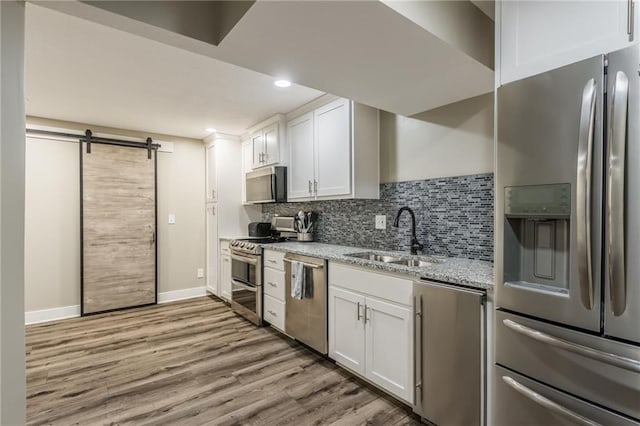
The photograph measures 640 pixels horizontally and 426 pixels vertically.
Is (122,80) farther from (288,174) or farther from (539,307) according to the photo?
(539,307)

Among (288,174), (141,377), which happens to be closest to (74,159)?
(288,174)

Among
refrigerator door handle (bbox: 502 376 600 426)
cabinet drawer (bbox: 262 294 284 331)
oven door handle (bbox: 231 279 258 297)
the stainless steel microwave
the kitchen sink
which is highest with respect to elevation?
the stainless steel microwave

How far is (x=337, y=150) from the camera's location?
2.91 meters

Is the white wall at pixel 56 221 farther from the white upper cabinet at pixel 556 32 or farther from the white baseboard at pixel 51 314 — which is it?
the white upper cabinet at pixel 556 32

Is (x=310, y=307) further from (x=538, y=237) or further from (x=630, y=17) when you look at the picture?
(x=630, y=17)

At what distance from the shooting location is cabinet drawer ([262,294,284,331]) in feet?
10.1

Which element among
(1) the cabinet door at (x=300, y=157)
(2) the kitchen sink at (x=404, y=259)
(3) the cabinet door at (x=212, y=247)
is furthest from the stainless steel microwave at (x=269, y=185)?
(2) the kitchen sink at (x=404, y=259)

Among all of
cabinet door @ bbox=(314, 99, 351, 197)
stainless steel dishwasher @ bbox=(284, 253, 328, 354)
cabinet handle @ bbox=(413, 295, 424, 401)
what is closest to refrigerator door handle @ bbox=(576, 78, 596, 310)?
cabinet handle @ bbox=(413, 295, 424, 401)

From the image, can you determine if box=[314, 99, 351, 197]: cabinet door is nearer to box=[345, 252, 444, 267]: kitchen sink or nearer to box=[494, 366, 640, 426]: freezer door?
box=[345, 252, 444, 267]: kitchen sink

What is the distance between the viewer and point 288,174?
3617 millimetres

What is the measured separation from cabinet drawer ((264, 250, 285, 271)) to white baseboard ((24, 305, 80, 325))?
8.57 feet

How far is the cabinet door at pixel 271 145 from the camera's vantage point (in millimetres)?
3656

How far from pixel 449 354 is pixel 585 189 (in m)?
1.02

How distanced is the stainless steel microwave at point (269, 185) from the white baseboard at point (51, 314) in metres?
2.58
